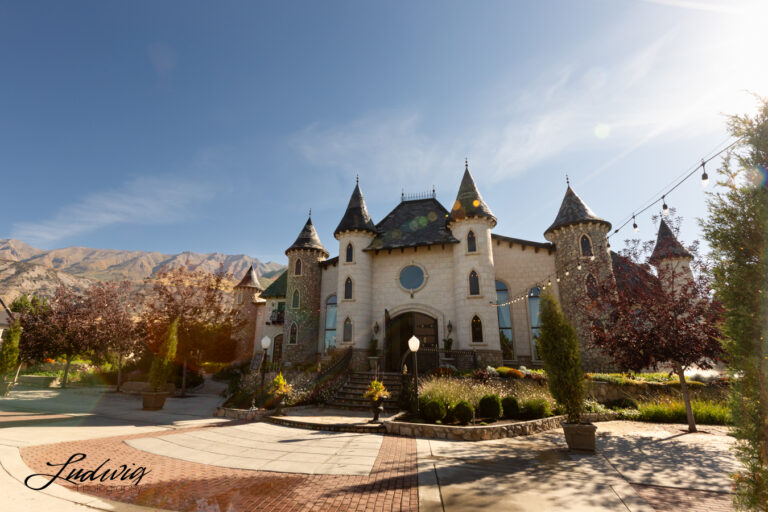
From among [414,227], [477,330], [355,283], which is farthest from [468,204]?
[355,283]

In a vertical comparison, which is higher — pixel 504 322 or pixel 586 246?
pixel 586 246

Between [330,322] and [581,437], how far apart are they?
17.7 meters

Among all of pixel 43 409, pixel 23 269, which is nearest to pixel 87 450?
pixel 43 409

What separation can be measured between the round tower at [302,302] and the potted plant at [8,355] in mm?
13605

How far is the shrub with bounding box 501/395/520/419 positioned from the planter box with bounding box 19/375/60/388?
26.9 meters

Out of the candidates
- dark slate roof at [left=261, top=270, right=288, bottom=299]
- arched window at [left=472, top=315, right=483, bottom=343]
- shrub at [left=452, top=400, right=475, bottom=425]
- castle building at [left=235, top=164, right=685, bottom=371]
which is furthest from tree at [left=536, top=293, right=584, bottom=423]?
dark slate roof at [left=261, top=270, right=288, bottom=299]

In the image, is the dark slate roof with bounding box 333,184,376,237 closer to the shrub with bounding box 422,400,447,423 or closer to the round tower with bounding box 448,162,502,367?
the round tower with bounding box 448,162,502,367

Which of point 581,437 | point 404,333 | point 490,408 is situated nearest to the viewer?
point 581,437

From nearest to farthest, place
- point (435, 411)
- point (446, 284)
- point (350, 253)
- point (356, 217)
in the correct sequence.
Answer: point (435, 411), point (446, 284), point (350, 253), point (356, 217)

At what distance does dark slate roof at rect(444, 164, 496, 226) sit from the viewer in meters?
19.7

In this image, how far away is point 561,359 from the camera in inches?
336

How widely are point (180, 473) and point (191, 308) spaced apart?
1634 centimetres

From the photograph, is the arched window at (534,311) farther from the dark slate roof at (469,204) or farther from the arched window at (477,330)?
the dark slate roof at (469,204)

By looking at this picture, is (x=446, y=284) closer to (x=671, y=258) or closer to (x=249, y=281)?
(x=671, y=258)
